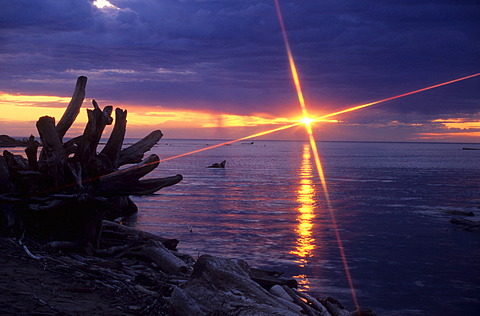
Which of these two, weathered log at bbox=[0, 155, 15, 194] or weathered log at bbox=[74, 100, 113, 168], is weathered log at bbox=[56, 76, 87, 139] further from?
weathered log at bbox=[0, 155, 15, 194]

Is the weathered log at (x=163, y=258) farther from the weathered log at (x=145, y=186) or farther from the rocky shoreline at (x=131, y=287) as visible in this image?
the weathered log at (x=145, y=186)

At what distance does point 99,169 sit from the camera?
9.88m

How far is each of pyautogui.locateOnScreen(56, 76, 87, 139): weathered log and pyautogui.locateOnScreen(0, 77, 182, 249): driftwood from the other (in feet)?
0.14

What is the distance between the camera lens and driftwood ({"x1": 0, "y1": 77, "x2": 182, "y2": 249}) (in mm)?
9609

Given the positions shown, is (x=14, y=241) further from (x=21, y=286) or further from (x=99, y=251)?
(x=21, y=286)

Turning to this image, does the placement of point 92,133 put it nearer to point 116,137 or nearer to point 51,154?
point 116,137

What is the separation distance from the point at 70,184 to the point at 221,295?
5201 millimetres

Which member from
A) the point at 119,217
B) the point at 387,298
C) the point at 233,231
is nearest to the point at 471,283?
the point at 387,298

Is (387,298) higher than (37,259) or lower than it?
lower

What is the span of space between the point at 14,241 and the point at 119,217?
10.9m

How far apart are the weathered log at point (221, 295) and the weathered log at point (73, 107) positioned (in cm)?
563

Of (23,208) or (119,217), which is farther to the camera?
(119,217)

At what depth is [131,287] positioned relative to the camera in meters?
7.38

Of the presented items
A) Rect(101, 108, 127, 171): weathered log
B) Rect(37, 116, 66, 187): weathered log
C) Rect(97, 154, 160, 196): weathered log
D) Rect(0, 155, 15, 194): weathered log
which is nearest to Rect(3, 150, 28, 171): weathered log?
Rect(0, 155, 15, 194): weathered log
